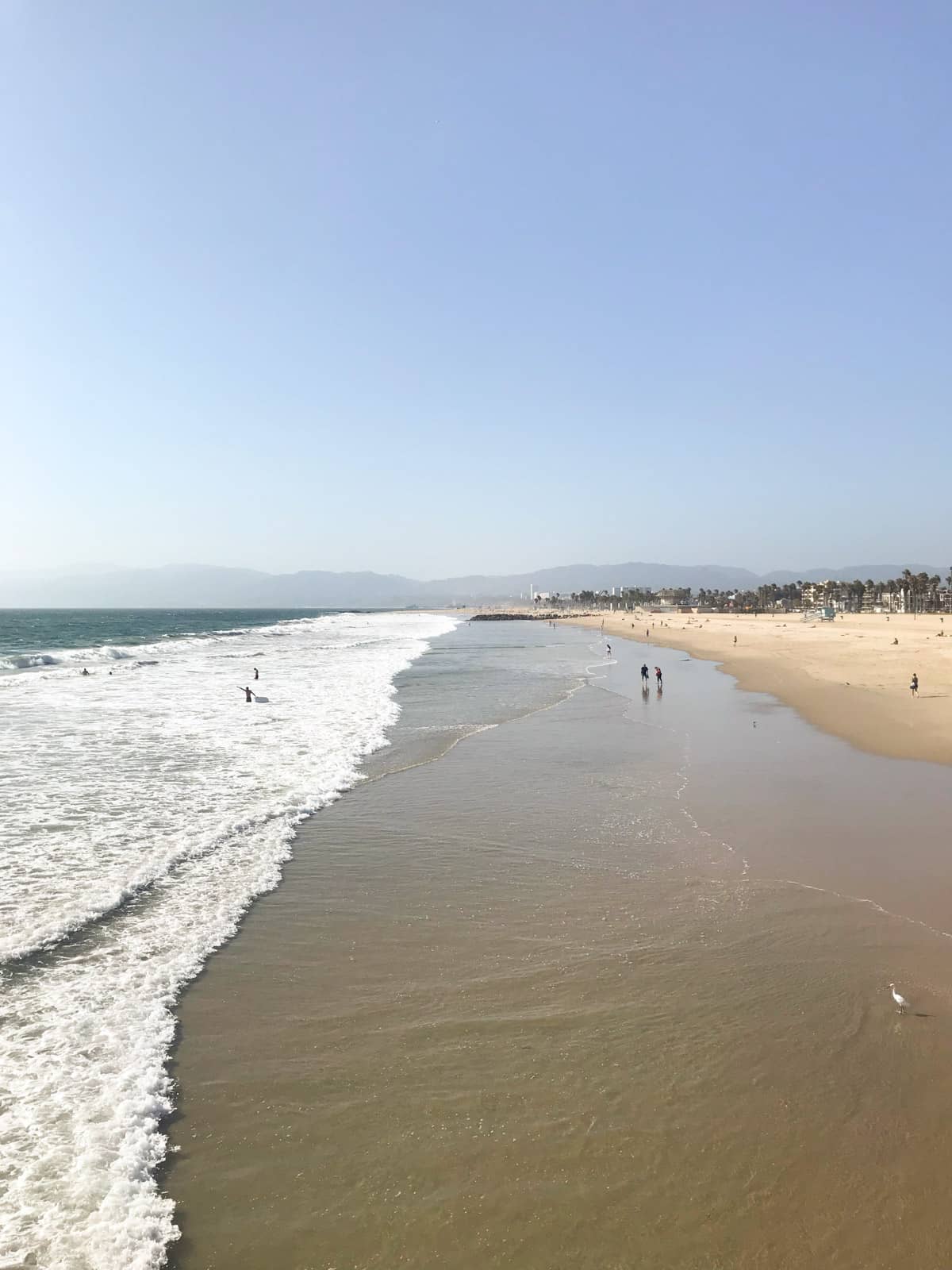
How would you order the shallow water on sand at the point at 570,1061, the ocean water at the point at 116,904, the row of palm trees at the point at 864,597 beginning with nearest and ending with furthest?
the shallow water on sand at the point at 570,1061, the ocean water at the point at 116,904, the row of palm trees at the point at 864,597

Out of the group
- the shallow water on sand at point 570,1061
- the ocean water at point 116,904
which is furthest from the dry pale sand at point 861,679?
the ocean water at point 116,904

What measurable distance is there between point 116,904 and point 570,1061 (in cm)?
648

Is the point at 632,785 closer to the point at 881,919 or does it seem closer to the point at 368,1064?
the point at 881,919

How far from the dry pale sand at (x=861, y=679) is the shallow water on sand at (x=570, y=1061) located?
9841 millimetres

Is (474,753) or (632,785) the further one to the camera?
(474,753)

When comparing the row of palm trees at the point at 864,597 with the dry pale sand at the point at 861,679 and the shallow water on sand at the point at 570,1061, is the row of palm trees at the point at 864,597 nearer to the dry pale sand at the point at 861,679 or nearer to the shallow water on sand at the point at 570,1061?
the dry pale sand at the point at 861,679

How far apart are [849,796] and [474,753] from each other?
8734mm

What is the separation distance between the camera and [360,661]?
163ft

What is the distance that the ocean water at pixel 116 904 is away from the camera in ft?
16.3

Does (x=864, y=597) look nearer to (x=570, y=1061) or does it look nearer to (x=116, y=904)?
(x=116, y=904)

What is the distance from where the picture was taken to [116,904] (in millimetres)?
9516

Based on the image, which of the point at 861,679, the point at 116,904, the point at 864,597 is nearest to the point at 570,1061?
the point at 116,904

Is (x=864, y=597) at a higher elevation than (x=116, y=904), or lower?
higher

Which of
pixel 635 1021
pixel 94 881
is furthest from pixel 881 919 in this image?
pixel 94 881
